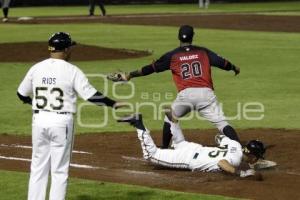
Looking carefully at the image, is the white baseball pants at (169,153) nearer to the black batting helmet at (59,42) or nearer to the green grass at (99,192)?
Answer: the green grass at (99,192)

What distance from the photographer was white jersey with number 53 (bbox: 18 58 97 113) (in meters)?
8.03

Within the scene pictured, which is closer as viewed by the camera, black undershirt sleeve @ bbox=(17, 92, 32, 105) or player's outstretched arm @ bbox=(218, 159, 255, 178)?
black undershirt sleeve @ bbox=(17, 92, 32, 105)

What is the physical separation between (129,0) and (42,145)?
58.2 metres

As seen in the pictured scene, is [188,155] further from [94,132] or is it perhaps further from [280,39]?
[280,39]

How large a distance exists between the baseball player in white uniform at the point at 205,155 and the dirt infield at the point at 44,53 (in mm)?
14828

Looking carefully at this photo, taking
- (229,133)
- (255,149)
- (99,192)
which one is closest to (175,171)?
(229,133)

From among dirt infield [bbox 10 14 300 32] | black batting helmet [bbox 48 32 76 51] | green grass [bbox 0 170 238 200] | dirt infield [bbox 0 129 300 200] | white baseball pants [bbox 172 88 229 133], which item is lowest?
green grass [bbox 0 170 238 200]

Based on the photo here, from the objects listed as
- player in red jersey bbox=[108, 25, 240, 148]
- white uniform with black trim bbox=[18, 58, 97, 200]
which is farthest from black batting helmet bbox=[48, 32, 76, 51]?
player in red jersey bbox=[108, 25, 240, 148]

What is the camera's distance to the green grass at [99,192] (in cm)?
→ 913

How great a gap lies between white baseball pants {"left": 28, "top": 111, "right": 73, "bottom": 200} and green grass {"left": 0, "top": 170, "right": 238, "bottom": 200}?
1131 mm

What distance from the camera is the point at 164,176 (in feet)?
34.2

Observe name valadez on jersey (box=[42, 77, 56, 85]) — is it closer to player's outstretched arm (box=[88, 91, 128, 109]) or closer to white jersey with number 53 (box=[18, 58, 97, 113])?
white jersey with number 53 (box=[18, 58, 97, 113])

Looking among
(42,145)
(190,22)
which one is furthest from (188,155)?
(190,22)
